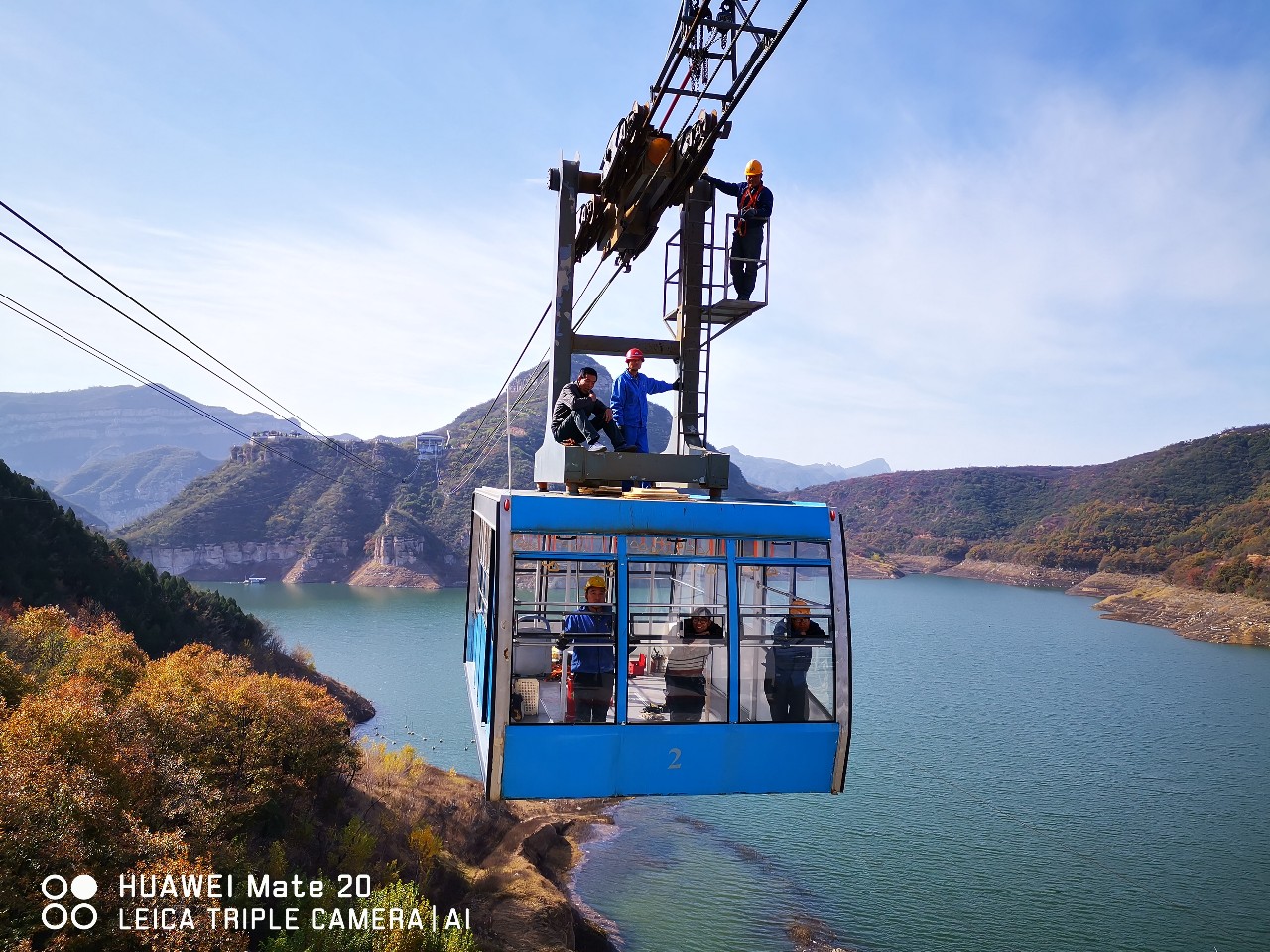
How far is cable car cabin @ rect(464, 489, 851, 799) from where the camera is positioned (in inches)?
212

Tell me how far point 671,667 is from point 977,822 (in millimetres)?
22996

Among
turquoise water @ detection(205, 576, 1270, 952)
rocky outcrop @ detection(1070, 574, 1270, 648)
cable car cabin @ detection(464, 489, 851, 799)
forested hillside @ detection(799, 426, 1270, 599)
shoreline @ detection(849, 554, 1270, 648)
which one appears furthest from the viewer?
forested hillside @ detection(799, 426, 1270, 599)

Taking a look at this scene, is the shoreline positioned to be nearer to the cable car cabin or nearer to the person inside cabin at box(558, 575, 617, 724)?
the cable car cabin

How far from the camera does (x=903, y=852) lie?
73.9 feet

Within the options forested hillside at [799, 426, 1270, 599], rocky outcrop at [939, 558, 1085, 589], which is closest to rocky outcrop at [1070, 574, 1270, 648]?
forested hillside at [799, 426, 1270, 599]

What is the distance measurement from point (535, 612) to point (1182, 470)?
4420 inches

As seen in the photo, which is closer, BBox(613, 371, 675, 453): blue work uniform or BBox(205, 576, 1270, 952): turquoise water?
BBox(613, 371, 675, 453): blue work uniform

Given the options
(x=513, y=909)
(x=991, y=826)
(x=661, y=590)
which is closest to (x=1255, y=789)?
(x=991, y=826)

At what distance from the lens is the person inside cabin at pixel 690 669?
582 centimetres

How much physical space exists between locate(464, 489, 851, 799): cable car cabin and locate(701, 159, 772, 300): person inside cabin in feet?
10.6

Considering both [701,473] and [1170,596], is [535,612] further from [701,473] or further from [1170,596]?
[1170,596]

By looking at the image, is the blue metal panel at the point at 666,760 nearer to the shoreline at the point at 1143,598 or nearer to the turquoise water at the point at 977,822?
the turquoise water at the point at 977,822

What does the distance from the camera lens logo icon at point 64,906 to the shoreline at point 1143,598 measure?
213 feet

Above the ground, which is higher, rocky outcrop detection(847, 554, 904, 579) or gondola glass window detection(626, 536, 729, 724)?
gondola glass window detection(626, 536, 729, 724)
